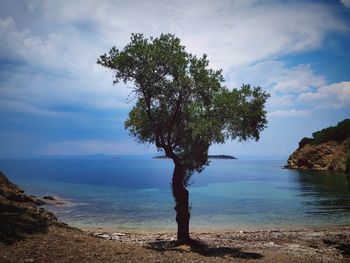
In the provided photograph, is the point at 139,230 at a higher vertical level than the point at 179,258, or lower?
lower

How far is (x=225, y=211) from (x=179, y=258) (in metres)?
36.8

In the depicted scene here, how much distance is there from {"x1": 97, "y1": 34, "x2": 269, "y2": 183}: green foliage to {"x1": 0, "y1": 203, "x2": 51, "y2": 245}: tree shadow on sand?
9.36 metres

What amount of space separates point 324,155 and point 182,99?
143179mm

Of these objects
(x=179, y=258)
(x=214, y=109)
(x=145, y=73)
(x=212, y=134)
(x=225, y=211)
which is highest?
(x=145, y=73)

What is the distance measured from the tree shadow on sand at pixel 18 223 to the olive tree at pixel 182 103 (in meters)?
9.27

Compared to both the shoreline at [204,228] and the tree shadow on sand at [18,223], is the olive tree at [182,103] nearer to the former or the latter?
the tree shadow on sand at [18,223]

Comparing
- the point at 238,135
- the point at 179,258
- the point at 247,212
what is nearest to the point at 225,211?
the point at 247,212

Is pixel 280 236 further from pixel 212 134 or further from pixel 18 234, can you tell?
pixel 18 234

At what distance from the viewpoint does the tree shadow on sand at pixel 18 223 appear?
1474 cm

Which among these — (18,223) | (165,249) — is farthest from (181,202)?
(18,223)

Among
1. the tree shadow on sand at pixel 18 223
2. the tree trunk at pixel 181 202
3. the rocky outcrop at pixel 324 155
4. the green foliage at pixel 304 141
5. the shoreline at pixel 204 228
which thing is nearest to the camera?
the tree shadow on sand at pixel 18 223

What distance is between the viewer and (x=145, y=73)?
21562 mm

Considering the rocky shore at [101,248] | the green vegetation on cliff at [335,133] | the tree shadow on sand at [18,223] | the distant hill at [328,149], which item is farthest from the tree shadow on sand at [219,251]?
the green vegetation on cliff at [335,133]

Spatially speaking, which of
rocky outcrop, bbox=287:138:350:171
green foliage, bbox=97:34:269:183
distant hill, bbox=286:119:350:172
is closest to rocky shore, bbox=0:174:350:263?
green foliage, bbox=97:34:269:183
